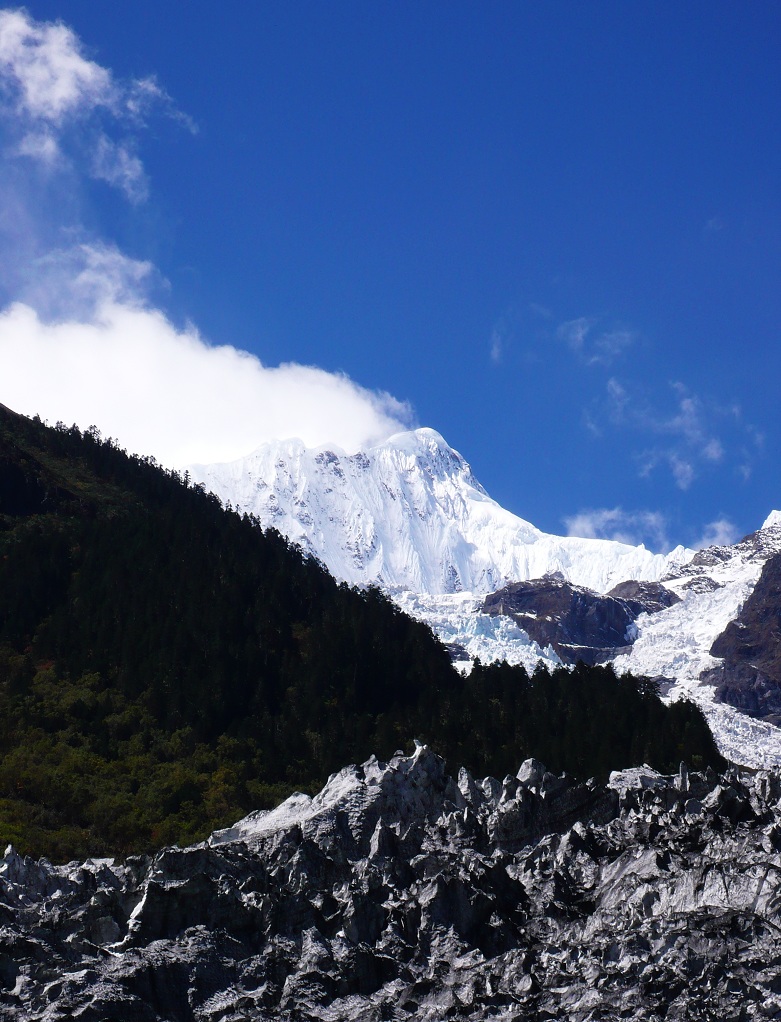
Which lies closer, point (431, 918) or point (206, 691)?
point (431, 918)

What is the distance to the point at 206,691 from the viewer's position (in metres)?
99.5

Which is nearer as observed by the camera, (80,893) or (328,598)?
(80,893)

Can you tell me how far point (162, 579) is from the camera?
11619 cm

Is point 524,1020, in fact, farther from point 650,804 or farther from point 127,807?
point 127,807

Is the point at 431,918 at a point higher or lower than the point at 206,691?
lower

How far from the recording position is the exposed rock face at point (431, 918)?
3391 centimetres

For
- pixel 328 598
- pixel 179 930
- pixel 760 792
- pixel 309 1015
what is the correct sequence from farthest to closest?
pixel 328 598, pixel 760 792, pixel 179 930, pixel 309 1015

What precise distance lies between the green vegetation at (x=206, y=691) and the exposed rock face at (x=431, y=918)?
2759 centimetres

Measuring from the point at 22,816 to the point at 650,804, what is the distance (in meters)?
41.9

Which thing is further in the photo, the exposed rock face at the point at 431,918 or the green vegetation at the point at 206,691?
the green vegetation at the point at 206,691

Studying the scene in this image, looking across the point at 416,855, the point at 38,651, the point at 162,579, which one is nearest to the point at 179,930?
the point at 416,855

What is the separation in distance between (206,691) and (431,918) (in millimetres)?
61579

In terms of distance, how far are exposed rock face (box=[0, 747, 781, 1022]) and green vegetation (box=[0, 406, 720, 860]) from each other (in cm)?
2759

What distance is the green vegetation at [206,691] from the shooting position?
80.5 metres
